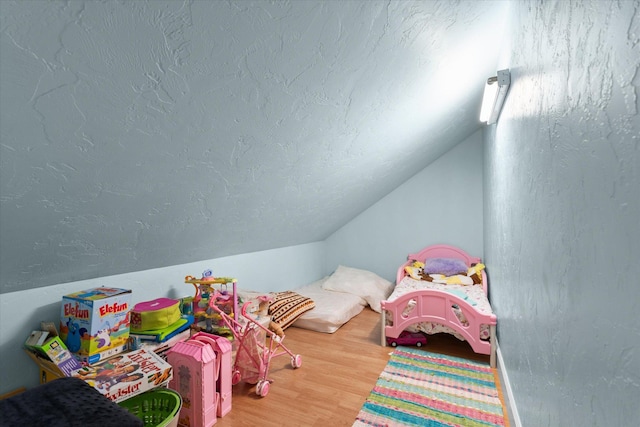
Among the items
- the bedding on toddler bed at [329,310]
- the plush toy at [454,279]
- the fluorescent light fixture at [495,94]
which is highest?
the fluorescent light fixture at [495,94]

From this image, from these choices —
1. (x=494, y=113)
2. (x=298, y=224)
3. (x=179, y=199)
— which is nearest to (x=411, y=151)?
(x=494, y=113)

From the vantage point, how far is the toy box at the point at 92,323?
150cm

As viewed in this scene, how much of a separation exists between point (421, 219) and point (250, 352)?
9.29 feet

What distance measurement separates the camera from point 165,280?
2197mm

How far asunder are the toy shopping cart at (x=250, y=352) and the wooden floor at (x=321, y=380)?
0.21 ft

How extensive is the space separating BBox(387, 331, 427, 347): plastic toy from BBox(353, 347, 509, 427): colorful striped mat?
0.17 meters

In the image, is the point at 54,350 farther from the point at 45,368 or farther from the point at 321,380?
the point at 321,380

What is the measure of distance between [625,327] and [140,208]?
168 cm

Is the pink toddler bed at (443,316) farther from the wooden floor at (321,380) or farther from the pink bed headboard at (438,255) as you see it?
the pink bed headboard at (438,255)

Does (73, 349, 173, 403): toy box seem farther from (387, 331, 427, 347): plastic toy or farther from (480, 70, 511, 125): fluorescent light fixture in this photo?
(480, 70, 511, 125): fluorescent light fixture

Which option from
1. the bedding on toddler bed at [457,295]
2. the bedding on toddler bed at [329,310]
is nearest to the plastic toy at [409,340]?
the bedding on toddler bed at [457,295]

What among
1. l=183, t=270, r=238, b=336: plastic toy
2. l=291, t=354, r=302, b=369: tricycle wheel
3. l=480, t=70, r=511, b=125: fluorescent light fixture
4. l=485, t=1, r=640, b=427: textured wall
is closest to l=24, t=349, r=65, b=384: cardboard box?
l=183, t=270, r=238, b=336: plastic toy

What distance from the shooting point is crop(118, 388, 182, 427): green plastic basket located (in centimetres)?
149

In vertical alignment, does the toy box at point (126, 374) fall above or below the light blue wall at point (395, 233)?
below
